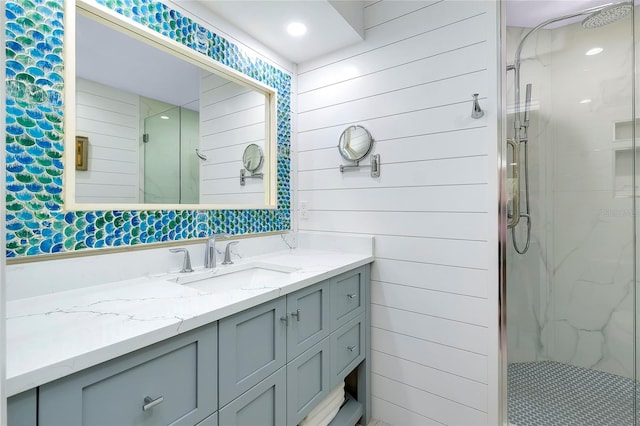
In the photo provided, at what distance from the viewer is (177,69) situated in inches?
59.0

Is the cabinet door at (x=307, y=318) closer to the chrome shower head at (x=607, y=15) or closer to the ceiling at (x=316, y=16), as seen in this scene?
the ceiling at (x=316, y=16)

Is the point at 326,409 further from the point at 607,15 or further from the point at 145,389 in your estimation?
the point at 607,15

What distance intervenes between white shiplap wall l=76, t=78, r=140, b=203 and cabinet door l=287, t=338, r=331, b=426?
101 centimetres

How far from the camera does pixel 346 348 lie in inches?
65.2

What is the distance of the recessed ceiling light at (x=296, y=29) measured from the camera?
1752mm

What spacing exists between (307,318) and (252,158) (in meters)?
1.06

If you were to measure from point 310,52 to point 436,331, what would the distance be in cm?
192

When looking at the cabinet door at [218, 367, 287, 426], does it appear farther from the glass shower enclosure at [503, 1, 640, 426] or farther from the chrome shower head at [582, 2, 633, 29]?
the chrome shower head at [582, 2, 633, 29]

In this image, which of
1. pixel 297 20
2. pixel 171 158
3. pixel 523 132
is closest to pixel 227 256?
pixel 171 158

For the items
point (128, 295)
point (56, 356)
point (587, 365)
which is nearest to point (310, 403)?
point (128, 295)

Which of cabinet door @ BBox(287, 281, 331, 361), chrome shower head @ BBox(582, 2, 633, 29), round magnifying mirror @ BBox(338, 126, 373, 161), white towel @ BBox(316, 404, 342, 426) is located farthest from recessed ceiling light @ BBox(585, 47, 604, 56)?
white towel @ BBox(316, 404, 342, 426)

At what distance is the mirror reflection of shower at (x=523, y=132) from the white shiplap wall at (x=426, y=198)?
0.17 m

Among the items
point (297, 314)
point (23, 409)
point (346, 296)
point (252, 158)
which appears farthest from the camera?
point (252, 158)

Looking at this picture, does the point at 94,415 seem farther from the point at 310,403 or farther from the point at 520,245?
the point at 520,245
